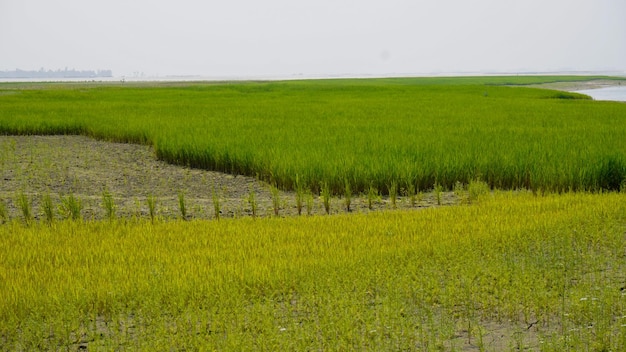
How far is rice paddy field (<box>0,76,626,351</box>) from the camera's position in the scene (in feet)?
13.1

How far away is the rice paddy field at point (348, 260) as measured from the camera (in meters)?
4.00

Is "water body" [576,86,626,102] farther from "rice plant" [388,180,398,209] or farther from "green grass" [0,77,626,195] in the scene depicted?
"rice plant" [388,180,398,209]

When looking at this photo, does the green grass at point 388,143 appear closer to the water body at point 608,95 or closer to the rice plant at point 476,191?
the rice plant at point 476,191

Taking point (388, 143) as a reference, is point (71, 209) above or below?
below

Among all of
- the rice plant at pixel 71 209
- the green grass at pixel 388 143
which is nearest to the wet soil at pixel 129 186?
the rice plant at pixel 71 209

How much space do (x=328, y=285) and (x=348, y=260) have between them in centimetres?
65

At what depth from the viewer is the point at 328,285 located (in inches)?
185

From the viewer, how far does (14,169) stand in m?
11.8

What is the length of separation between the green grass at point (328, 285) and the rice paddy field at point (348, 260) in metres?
0.02

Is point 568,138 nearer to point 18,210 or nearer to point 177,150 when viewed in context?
point 177,150

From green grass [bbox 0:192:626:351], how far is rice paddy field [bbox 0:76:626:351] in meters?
0.02

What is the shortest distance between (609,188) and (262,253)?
5646mm

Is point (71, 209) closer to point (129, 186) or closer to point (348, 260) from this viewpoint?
point (129, 186)

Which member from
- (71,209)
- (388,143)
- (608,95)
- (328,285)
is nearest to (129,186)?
(71,209)
